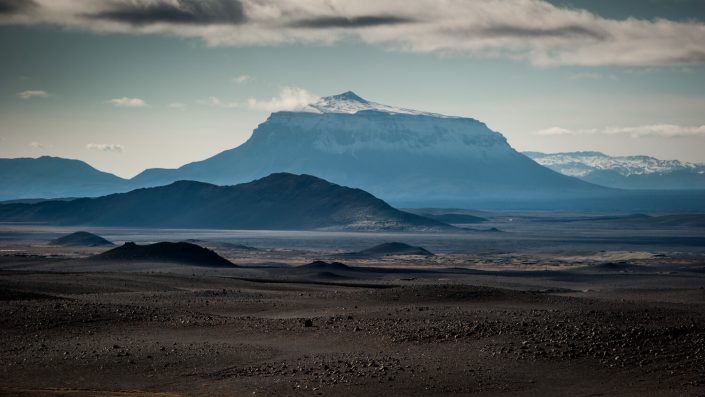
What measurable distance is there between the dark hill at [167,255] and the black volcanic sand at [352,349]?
4394 centimetres

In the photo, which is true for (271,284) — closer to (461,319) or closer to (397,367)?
(461,319)

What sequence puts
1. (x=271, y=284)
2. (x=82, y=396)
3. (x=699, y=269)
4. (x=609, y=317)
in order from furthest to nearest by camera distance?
(x=699, y=269)
(x=271, y=284)
(x=609, y=317)
(x=82, y=396)

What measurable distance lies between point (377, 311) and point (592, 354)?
9.79 meters

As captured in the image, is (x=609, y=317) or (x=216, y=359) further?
(x=609, y=317)

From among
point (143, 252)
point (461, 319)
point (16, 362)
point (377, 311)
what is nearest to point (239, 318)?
point (377, 311)

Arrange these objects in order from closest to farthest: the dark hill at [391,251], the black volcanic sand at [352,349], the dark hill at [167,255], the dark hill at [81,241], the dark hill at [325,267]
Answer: the black volcanic sand at [352,349]
the dark hill at [325,267]
the dark hill at [167,255]
the dark hill at [391,251]
the dark hill at [81,241]

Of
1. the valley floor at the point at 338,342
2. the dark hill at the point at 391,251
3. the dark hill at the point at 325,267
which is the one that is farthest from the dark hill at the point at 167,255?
the dark hill at the point at 391,251

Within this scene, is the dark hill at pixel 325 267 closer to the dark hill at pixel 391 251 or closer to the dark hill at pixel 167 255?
the dark hill at pixel 167 255

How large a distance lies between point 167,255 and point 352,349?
57.7m

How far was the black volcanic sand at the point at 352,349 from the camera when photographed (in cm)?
2559

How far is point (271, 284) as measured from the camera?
59812 millimetres

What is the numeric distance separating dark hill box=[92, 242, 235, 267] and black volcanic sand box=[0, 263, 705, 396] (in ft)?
144

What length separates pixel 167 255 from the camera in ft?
282

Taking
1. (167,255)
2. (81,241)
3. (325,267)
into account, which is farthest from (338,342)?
(81,241)
